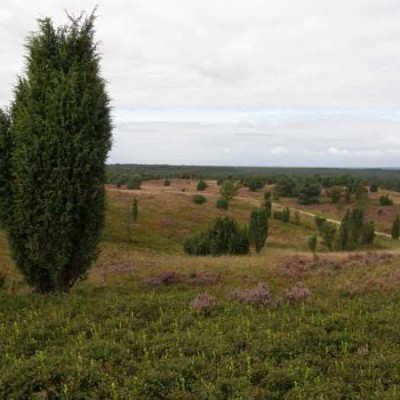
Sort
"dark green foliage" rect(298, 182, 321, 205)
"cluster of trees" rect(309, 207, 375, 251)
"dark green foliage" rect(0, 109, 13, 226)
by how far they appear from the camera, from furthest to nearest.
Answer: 1. "dark green foliage" rect(298, 182, 321, 205)
2. "cluster of trees" rect(309, 207, 375, 251)
3. "dark green foliage" rect(0, 109, 13, 226)

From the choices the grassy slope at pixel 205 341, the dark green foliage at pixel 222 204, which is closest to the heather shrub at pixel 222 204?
the dark green foliage at pixel 222 204

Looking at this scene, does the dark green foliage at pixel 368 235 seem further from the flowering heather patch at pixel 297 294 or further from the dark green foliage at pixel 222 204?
the flowering heather patch at pixel 297 294

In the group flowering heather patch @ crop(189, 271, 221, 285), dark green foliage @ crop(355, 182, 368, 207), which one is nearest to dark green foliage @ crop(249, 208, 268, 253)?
flowering heather patch @ crop(189, 271, 221, 285)

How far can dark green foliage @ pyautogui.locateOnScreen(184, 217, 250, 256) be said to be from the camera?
38906mm

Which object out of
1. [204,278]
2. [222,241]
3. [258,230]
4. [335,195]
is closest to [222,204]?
[335,195]

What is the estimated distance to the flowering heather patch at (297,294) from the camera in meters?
10.9

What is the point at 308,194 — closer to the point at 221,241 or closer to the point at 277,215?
the point at 277,215

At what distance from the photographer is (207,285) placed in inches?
519

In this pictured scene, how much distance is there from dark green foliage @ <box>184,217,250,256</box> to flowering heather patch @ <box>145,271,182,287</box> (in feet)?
80.3

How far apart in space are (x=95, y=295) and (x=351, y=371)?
24.6 feet

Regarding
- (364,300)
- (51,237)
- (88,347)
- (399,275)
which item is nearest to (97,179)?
(51,237)

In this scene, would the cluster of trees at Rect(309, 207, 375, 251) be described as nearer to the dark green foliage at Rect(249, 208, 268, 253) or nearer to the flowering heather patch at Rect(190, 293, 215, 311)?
the dark green foliage at Rect(249, 208, 268, 253)

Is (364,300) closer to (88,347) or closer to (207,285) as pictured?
(207,285)

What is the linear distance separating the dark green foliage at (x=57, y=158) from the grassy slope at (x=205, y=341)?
3.82 feet
